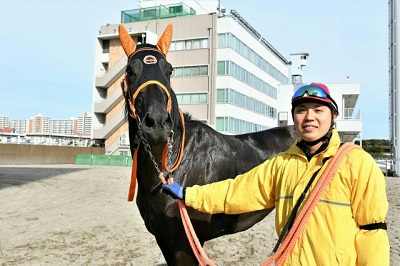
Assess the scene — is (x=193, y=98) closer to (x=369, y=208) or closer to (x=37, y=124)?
(x=369, y=208)

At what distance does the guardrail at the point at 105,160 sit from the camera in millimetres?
28969

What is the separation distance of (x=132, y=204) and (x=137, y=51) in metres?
7.73

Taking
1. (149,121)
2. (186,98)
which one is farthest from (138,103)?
(186,98)

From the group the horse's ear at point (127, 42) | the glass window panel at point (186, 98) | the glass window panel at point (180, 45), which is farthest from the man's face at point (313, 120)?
the glass window panel at point (180, 45)

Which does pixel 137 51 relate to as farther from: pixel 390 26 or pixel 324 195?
pixel 390 26

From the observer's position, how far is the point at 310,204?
1917 mm

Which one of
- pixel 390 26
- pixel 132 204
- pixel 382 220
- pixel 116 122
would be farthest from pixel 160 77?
pixel 116 122

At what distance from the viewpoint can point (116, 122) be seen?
41188 millimetres

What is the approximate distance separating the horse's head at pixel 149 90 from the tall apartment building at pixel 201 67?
104 feet

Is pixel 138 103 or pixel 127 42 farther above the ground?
pixel 127 42

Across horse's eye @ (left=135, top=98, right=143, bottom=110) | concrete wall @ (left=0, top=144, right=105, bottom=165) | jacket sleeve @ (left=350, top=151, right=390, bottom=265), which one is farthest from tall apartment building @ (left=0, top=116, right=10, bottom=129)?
jacket sleeve @ (left=350, top=151, right=390, bottom=265)

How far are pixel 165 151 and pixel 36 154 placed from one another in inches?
1231

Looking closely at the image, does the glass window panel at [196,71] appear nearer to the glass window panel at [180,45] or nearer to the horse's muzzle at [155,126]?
the glass window panel at [180,45]

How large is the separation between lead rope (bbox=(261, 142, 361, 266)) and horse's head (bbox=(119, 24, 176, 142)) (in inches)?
44.8
